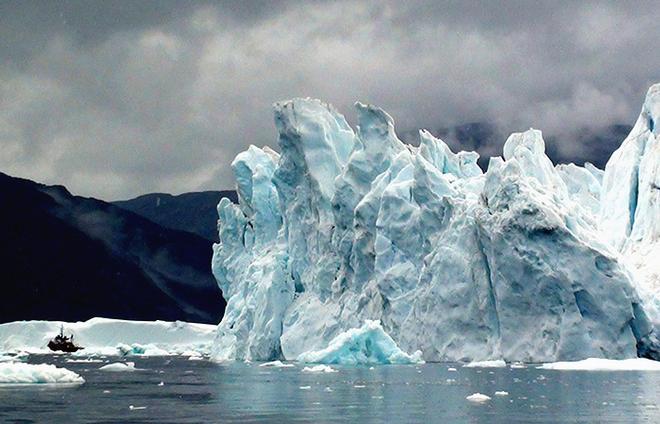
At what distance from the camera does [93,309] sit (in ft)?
379

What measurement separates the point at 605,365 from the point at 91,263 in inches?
3870

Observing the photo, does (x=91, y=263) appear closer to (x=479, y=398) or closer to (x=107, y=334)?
(x=107, y=334)

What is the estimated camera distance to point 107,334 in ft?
233

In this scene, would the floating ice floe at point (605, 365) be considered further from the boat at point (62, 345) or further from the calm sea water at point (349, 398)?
the boat at point (62, 345)

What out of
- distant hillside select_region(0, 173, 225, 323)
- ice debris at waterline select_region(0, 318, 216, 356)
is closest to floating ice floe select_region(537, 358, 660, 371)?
ice debris at waterline select_region(0, 318, 216, 356)

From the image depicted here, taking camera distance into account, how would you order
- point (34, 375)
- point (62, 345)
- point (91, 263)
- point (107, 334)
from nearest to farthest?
point (34, 375)
point (62, 345)
point (107, 334)
point (91, 263)

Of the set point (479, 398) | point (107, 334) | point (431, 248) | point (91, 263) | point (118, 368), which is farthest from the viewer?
point (91, 263)

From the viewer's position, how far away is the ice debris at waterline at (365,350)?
35.8m

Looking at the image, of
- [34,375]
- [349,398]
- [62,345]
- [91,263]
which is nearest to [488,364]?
[349,398]

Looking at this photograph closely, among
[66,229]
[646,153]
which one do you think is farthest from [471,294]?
[66,229]

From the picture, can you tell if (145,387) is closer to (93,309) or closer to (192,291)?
(93,309)

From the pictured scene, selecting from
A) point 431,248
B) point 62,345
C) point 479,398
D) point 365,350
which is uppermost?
point 431,248

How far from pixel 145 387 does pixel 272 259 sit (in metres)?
19.2

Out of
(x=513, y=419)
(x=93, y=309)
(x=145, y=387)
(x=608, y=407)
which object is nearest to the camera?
(x=513, y=419)
